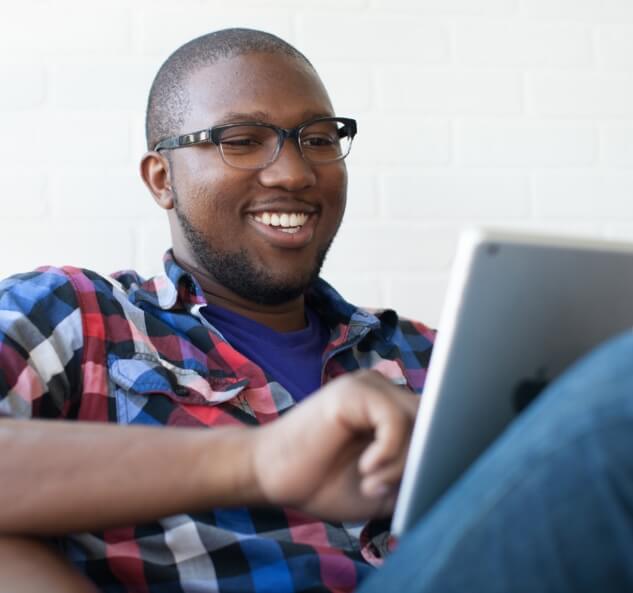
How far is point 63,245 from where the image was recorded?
166 cm

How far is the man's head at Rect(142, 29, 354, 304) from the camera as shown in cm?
141

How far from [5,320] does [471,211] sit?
3.55 ft

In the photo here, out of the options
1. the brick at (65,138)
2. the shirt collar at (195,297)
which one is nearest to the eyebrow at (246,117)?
the shirt collar at (195,297)

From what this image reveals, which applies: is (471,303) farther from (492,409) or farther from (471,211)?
(471,211)

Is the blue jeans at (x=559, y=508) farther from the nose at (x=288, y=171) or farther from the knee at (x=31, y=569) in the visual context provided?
the nose at (x=288, y=171)

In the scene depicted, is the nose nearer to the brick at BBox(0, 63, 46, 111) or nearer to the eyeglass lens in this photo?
the eyeglass lens

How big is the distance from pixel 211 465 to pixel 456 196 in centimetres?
119

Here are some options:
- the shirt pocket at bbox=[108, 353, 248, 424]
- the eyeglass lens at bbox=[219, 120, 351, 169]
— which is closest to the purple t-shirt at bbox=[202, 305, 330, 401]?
the shirt pocket at bbox=[108, 353, 248, 424]

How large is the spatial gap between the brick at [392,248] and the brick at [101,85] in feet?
1.61

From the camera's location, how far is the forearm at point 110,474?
765 mm

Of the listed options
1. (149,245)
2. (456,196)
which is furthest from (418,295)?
(149,245)

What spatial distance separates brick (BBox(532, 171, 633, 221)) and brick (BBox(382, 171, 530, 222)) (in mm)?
41

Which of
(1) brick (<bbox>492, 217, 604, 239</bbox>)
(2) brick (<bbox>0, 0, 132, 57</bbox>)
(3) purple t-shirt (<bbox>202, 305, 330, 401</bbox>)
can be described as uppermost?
(2) brick (<bbox>0, 0, 132, 57</bbox>)

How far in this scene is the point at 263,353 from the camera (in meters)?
1.34
